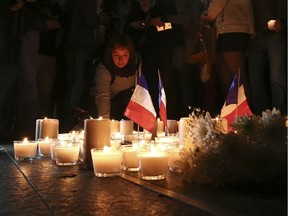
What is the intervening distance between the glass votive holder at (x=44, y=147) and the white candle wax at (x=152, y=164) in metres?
1.38

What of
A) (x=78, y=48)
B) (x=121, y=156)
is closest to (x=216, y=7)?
(x=78, y=48)

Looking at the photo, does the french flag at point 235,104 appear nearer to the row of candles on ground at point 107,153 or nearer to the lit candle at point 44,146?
the row of candles on ground at point 107,153

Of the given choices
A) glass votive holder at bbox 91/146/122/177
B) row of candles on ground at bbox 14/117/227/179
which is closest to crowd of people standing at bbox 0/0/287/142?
row of candles on ground at bbox 14/117/227/179

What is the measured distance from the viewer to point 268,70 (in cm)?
495

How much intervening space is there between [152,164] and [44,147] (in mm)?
1473

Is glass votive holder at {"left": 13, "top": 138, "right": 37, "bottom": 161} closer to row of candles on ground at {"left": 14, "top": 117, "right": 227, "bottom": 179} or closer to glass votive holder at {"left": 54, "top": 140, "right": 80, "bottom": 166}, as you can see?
row of candles on ground at {"left": 14, "top": 117, "right": 227, "bottom": 179}

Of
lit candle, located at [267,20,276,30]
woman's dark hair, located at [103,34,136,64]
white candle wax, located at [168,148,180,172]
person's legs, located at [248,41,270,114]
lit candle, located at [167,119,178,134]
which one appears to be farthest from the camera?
woman's dark hair, located at [103,34,136,64]

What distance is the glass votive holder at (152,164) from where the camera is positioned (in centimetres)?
218

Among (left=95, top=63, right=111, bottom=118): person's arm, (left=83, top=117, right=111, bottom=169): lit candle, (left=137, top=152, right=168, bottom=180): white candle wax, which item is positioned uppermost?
(left=95, top=63, right=111, bottom=118): person's arm

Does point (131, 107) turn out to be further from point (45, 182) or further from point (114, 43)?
point (114, 43)

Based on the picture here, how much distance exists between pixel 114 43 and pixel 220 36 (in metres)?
1.60

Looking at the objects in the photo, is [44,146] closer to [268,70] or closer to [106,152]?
[106,152]

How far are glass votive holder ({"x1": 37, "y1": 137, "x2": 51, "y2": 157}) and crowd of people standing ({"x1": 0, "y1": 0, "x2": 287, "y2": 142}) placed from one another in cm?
177

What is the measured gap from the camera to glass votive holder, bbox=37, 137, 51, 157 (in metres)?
3.33
